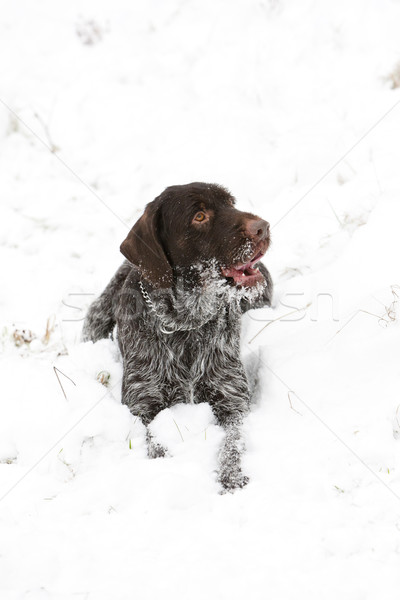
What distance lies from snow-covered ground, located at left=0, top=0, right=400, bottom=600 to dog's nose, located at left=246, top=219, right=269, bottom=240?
831 mm

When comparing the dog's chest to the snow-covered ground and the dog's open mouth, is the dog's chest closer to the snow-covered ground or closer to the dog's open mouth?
the snow-covered ground

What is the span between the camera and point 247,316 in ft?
13.3

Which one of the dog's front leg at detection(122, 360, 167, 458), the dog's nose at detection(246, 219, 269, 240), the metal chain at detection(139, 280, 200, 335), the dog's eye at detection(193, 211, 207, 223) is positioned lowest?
the dog's front leg at detection(122, 360, 167, 458)

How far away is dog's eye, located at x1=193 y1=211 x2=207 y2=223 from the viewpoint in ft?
10.1

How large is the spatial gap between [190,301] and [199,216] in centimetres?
48

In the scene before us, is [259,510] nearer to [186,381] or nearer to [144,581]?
[144,581]

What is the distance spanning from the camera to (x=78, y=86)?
22.5ft

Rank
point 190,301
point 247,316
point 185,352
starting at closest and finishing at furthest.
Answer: point 190,301, point 185,352, point 247,316

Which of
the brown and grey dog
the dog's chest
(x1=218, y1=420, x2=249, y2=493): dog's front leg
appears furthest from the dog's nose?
(x1=218, y1=420, x2=249, y2=493): dog's front leg

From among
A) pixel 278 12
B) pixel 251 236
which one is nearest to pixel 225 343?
pixel 251 236

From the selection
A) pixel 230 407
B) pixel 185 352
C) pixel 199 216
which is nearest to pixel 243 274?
pixel 199 216

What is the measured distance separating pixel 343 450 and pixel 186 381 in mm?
1085

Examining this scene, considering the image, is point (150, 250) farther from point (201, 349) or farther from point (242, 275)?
point (201, 349)

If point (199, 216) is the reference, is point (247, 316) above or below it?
below
